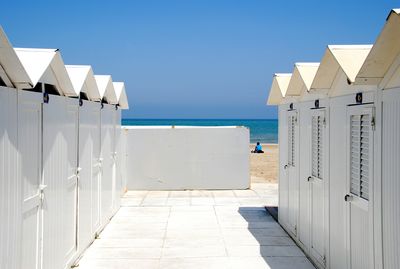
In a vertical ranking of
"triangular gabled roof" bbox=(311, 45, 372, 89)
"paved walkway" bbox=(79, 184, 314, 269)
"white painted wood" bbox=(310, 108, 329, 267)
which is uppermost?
"triangular gabled roof" bbox=(311, 45, 372, 89)

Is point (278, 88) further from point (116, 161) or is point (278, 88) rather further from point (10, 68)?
point (10, 68)

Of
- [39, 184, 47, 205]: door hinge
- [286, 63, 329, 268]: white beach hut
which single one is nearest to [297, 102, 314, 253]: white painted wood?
[286, 63, 329, 268]: white beach hut

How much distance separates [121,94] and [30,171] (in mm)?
6543

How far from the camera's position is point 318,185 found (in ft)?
21.5

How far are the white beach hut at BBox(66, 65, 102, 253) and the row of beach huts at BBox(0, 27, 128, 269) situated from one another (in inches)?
0.6

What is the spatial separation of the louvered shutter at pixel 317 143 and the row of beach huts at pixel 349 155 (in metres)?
0.01

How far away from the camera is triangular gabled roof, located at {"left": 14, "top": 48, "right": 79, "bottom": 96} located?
4.74 m

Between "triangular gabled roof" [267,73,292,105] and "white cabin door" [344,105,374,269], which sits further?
"triangular gabled roof" [267,73,292,105]

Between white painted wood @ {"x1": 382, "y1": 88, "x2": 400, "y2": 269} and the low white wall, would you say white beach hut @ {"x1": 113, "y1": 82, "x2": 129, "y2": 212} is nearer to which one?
the low white wall

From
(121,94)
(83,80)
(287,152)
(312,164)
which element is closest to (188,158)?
(121,94)

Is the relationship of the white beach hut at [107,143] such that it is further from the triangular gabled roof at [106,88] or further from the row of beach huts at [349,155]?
the row of beach huts at [349,155]

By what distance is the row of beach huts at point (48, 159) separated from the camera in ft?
13.0

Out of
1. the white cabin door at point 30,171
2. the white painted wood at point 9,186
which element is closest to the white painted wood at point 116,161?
the white cabin door at point 30,171

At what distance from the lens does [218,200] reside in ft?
40.7
